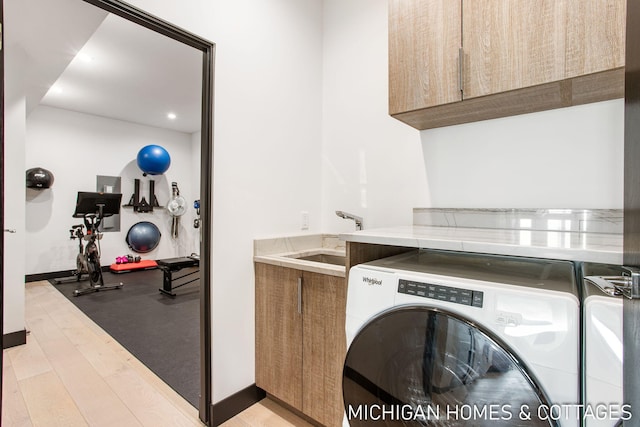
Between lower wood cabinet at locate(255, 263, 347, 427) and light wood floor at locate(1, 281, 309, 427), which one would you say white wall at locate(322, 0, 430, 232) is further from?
light wood floor at locate(1, 281, 309, 427)

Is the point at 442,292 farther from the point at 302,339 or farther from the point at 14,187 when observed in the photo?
the point at 14,187

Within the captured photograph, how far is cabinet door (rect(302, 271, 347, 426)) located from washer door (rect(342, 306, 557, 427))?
1.10 feet

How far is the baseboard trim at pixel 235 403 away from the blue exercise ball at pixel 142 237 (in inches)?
191

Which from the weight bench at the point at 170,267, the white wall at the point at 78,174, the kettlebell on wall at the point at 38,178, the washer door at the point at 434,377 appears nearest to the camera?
the washer door at the point at 434,377

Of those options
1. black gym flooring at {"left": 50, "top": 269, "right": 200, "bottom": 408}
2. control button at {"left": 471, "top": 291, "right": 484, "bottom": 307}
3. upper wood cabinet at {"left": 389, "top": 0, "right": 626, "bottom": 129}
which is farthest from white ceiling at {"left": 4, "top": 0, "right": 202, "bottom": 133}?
control button at {"left": 471, "top": 291, "right": 484, "bottom": 307}

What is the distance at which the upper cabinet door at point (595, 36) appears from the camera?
3.25 ft

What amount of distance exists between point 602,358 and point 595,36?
1.05m

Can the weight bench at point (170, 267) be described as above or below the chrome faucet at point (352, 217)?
below

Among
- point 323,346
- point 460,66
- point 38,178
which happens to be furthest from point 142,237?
point 460,66

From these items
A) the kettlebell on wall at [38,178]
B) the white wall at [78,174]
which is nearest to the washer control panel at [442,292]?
the kettlebell on wall at [38,178]

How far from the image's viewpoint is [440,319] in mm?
863

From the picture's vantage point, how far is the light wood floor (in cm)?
163

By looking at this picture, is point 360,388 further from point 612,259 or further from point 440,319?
point 612,259

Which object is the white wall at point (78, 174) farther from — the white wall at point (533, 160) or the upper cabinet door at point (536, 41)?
the upper cabinet door at point (536, 41)
